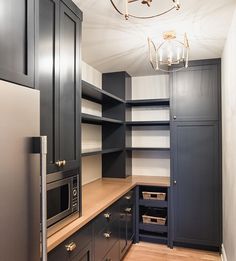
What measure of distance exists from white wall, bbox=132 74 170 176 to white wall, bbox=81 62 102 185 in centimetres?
62

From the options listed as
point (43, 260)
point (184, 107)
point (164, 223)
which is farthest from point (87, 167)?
point (43, 260)

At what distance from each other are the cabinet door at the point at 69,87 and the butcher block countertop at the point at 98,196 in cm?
41

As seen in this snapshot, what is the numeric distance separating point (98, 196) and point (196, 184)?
139cm

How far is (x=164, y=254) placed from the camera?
10.2 ft

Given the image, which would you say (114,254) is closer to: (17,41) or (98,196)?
(98,196)

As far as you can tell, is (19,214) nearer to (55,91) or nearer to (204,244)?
(55,91)

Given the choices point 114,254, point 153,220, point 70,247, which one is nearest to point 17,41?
point 70,247

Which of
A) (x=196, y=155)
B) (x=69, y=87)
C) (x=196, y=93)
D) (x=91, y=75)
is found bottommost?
(x=196, y=155)

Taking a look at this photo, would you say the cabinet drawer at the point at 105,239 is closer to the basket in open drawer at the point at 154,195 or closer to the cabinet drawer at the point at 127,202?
the cabinet drawer at the point at 127,202

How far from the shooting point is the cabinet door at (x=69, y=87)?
1.68 meters

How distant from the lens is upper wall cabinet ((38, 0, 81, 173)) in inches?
58.7

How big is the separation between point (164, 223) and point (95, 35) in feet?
8.27

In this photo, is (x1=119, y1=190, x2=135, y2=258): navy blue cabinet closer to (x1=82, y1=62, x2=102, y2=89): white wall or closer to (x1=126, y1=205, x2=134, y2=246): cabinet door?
(x1=126, y1=205, x2=134, y2=246): cabinet door

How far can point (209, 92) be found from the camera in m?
3.15
